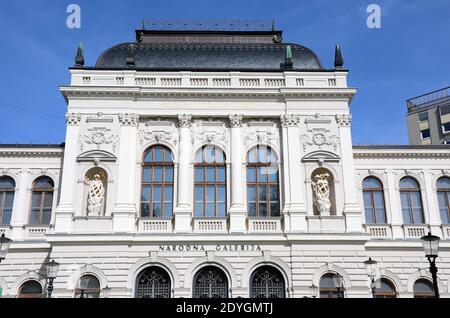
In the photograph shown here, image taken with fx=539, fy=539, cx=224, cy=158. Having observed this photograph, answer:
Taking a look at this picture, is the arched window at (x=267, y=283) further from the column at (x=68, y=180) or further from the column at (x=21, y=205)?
the column at (x=21, y=205)

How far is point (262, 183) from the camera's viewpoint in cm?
2794

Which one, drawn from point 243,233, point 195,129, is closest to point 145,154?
point 195,129

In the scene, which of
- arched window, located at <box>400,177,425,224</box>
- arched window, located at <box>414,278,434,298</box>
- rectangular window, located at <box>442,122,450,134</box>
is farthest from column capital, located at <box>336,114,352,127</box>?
rectangular window, located at <box>442,122,450,134</box>

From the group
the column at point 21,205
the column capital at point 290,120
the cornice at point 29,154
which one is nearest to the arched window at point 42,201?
the column at point 21,205

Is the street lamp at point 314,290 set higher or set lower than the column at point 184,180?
lower

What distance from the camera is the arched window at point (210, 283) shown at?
84.1 ft

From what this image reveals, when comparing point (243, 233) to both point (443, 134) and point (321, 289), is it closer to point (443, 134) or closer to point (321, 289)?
point (321, 289)

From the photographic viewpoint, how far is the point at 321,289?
25.7 meters

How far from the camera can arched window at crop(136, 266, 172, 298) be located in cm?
2559

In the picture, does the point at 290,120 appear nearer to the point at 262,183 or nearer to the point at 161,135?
the point at 262,183

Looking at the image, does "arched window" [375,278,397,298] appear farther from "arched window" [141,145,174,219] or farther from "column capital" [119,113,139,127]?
"column capital" [119,113,139,127]

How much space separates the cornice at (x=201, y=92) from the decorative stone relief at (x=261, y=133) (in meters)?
1.55

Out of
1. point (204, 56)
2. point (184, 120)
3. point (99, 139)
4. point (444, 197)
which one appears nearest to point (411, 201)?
point (444, 197)
